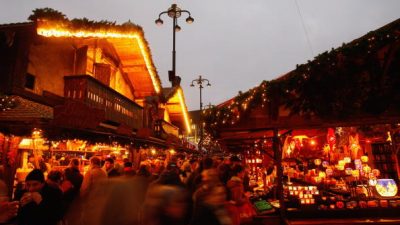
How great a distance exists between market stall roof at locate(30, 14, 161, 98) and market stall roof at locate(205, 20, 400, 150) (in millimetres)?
6706

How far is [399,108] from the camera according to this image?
6594 mm

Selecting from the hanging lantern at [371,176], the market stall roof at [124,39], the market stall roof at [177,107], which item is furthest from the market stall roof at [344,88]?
the market stall roof at [177,107]

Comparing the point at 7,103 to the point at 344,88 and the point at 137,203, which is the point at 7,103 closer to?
the point at 137,203

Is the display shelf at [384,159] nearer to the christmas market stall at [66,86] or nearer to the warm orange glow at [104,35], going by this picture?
the christmas market stall at [66,86]

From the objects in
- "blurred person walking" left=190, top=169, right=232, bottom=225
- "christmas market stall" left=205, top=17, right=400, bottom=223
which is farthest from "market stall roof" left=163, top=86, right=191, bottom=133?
"blurred person walking" left=190, top=169, right=232, bottom=225

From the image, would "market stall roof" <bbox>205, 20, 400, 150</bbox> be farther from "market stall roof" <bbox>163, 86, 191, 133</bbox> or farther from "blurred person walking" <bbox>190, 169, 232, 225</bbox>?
"market stall roof" <bbox>163, 86, 191, 133</bbox>

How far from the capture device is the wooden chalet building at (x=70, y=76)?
8.22m

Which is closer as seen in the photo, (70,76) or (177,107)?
(70,76)

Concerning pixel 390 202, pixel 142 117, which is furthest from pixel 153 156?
pixel 390 202

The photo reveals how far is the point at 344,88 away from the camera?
21.3 feet

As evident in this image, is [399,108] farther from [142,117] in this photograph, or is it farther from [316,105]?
[142,117]

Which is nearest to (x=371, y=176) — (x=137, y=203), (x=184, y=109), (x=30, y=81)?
(x=137, y=203)

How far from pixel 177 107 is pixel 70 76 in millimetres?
14925

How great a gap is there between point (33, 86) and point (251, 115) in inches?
311
